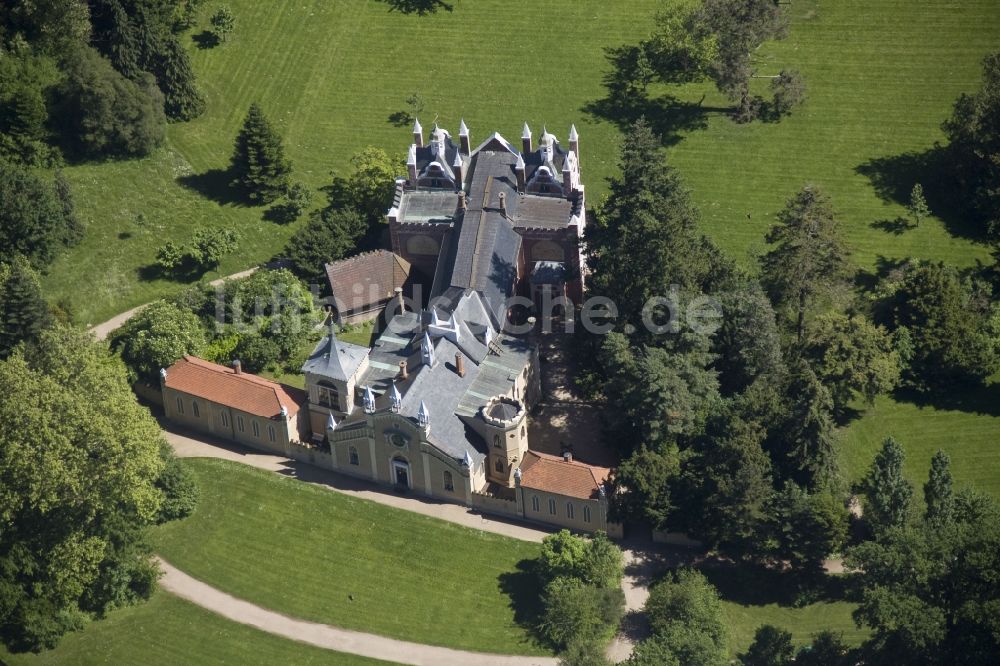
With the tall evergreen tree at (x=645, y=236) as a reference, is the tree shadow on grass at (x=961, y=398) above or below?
below

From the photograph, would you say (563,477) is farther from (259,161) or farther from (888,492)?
(259,161)

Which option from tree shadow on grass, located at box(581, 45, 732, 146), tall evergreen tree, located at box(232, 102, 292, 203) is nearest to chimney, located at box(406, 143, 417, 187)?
tall evergreen tree, located at box(232, 102, 292, 203)

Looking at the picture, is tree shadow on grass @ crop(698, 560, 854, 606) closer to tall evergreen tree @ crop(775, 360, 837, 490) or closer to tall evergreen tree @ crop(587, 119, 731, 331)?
tall evergreen tree @ crop(775, 360, 837, 490)

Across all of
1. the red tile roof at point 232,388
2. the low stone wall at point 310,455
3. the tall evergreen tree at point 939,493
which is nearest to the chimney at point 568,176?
the red tile roof at point 232,388

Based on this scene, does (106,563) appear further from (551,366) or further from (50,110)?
(50,110)

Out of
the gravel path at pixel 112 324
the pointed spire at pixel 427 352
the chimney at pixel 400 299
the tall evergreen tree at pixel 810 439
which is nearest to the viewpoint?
the tall evergreen tree at pixel 810 439

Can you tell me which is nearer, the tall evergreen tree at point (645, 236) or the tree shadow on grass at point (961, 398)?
the tall evergreen tree at point (645, 236)

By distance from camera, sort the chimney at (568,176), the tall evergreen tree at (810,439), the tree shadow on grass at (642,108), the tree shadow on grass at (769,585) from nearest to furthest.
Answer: the tree shadow on grass at (769,585)
the tall evergreen tree at (810,439)
the chimney at (568,176)
the tree shadow on grass at (642,108)

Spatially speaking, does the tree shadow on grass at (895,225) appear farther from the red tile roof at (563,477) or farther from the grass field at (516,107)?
the red tile roof at (563,477)
